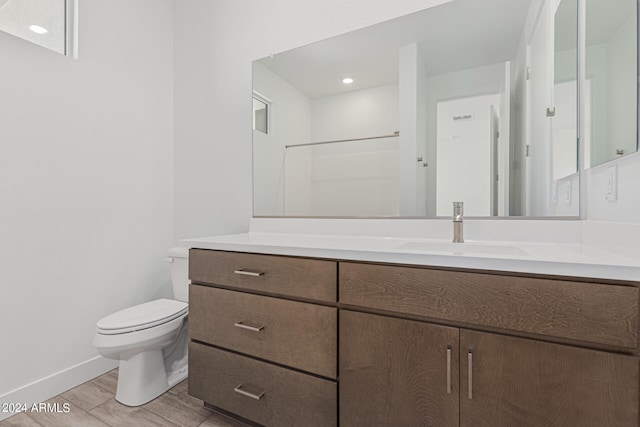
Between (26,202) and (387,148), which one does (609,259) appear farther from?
(26,202)

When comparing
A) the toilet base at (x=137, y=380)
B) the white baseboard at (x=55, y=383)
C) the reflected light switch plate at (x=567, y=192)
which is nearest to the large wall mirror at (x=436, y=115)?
the reflected light switch plate at (x=567, y=192)

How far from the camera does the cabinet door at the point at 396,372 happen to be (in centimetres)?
90

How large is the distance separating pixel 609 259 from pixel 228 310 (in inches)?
51.4

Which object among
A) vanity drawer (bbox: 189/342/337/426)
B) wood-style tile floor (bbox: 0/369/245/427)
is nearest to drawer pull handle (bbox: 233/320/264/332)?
vanity drawer (bbox: 189/342/337/426)

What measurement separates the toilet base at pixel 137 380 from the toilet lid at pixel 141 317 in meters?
0.19

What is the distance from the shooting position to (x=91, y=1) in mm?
1822

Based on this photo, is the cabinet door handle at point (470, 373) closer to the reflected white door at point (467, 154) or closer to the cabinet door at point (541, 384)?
the cabinet door at point (541, 384)

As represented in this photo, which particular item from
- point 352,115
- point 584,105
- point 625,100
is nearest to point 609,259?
point 625,100

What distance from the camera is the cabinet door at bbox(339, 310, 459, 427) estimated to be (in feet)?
2.97

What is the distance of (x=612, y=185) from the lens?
A: 98cm

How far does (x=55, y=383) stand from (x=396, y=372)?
1.86 m

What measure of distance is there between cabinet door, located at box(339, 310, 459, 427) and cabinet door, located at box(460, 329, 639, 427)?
0.15 feet

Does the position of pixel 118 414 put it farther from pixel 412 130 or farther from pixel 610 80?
pixel 610 80

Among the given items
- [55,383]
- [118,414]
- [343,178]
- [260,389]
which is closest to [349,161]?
[343,178]
